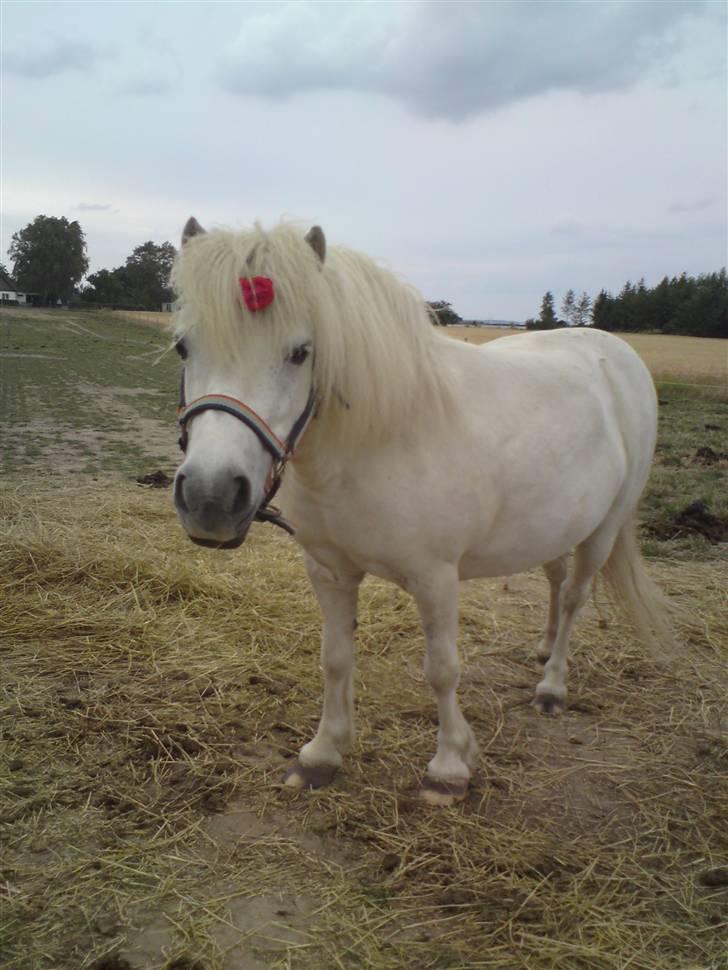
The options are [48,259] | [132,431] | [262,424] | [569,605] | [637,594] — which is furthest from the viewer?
[48,259]

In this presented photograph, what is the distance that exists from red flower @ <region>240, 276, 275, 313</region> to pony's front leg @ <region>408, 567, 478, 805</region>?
1.04 metres

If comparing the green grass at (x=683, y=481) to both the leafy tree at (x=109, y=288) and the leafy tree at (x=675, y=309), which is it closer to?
the leafy tree at (x=675, y=309)

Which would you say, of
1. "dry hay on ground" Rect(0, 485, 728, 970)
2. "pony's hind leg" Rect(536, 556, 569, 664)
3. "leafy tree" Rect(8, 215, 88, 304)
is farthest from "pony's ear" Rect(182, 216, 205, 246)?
"leafy tree" Rect(8, 215, 88, 304)

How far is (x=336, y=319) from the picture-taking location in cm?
186

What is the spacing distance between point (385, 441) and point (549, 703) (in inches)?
68.8

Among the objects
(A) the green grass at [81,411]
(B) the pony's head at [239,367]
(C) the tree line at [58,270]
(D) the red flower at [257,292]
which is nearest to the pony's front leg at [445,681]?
(B) the pony's head at [239,367]

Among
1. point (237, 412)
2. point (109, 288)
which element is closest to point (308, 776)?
point (237, 412)

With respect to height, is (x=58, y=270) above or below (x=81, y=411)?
above

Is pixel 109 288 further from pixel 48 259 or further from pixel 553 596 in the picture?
pixel 553 596

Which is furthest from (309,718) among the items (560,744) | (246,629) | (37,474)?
(37,474)

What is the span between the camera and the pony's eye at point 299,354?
1797mm

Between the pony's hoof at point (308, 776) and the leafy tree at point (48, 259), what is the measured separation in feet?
224

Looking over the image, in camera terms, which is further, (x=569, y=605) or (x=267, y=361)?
(x=569, y=605)

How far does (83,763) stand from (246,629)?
123 centimetres
